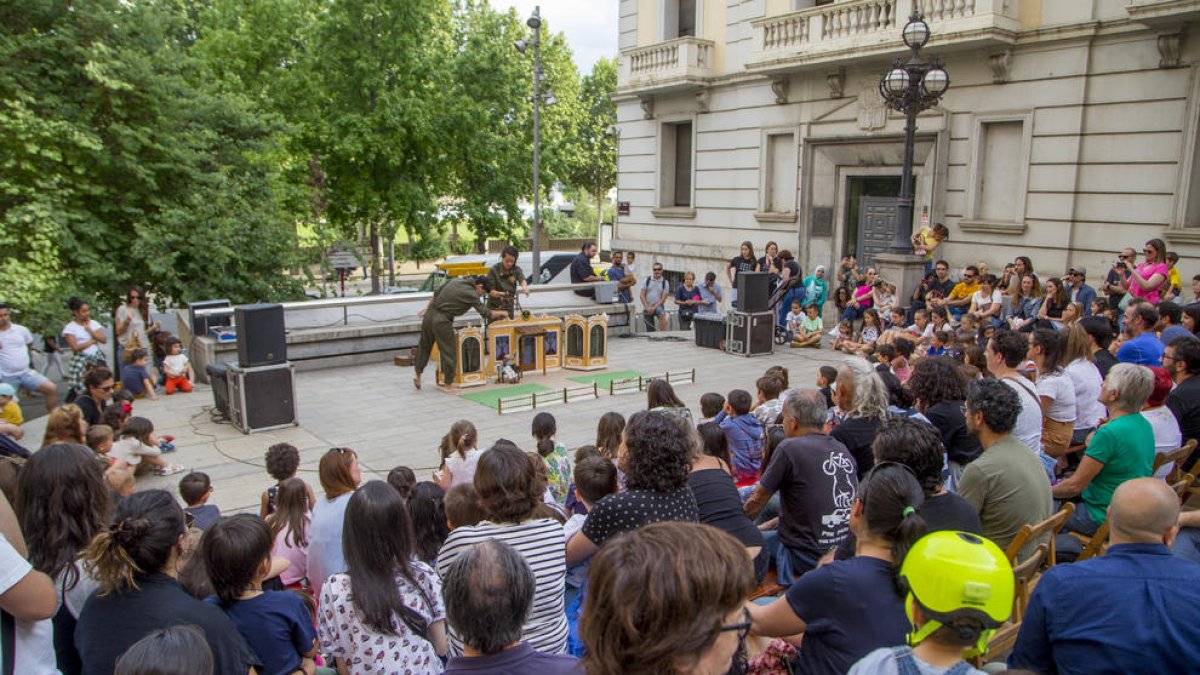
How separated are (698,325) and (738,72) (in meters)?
8.42

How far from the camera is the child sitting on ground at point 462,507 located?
452cm

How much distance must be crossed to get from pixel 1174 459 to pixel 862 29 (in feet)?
47.8

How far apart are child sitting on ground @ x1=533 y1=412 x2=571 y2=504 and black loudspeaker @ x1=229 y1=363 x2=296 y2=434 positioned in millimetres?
5376

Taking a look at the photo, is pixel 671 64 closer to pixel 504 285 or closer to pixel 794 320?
pixel 794 320

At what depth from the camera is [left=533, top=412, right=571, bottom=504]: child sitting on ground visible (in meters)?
6.53

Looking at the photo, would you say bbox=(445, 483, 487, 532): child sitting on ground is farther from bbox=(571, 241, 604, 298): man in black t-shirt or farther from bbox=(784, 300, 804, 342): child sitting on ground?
bbox=(571, 241, 604, 298): man in black t-shirt

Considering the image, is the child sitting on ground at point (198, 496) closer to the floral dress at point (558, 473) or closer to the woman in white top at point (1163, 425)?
the floral dress at point (558, 473)

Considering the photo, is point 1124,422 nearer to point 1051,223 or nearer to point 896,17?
point 1051,223

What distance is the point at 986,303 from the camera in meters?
13.5

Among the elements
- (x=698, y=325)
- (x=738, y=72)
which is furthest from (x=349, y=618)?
(x=738, y=72)

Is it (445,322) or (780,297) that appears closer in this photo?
(445,322)

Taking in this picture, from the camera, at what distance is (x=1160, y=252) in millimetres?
11508

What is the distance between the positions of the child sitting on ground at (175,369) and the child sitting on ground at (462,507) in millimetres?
→ 9659

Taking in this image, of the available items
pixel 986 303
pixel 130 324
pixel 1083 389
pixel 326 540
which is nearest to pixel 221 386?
pixel 130 324
